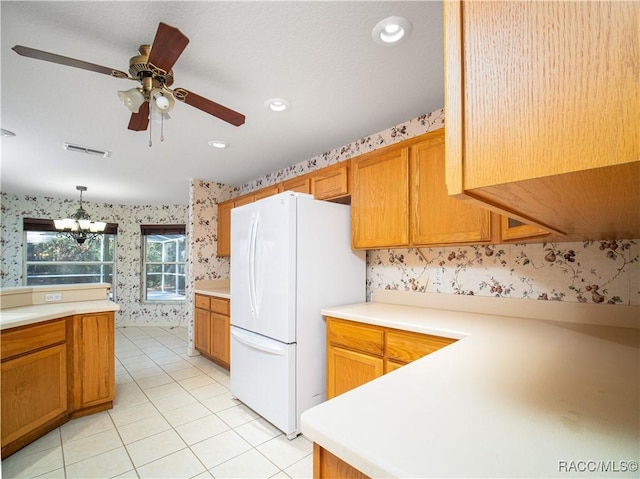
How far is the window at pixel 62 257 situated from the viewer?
16.9 ft

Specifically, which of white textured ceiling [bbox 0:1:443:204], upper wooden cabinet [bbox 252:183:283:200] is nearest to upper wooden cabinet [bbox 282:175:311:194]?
upper wooden cabinet [bbox 252:183:283:200]

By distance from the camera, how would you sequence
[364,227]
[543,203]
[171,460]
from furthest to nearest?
1. [364,227]
2. [171,460]
3. [543,203]

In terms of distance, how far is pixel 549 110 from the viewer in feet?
1.02

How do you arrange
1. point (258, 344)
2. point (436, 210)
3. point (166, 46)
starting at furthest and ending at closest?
point (258, 344)
point (436, 210)
point (166, 46)

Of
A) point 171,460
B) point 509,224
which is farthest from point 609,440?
point 171,460

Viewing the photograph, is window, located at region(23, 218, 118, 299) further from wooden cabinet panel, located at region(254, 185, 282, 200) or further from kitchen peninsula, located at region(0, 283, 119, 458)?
wooden cabinet panel, located at region(254, 185, 282, 200)

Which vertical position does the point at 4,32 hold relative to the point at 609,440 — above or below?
above

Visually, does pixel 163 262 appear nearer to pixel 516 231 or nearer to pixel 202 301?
pixel 202 301

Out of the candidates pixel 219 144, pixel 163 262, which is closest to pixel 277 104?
pixel 219 144

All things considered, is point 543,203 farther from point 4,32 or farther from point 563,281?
point 4,32

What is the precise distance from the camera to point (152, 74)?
59.3 inches

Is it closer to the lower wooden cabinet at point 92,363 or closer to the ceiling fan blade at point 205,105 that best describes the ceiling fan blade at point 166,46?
the ceiling fan blade at point 205,105

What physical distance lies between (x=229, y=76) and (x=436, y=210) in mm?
1509

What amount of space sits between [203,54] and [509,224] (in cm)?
181
